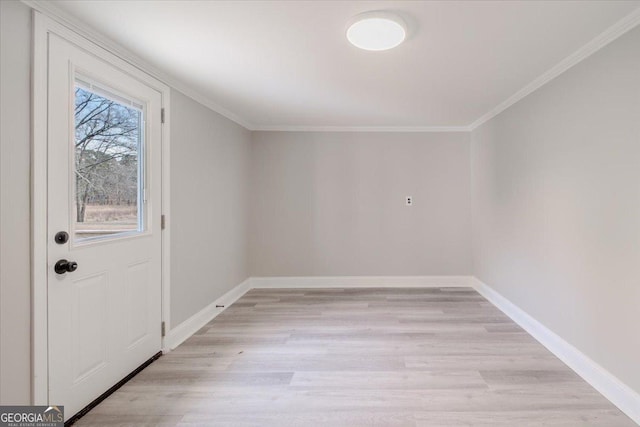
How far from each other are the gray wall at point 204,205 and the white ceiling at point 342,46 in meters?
0.36

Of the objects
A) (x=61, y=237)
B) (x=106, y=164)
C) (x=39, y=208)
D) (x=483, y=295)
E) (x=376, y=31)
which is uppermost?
(x=376, y=31)

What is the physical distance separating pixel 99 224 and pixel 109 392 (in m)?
1.11

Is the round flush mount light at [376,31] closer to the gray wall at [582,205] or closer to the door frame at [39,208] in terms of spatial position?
the gray wall at [582,205]

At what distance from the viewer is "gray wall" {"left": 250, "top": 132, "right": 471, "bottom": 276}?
14.4 ft

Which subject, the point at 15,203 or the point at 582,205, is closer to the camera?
the point at 15,203

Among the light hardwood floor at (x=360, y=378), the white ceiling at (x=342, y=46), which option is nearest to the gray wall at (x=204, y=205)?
the white ceiling at (x=342, y=46)

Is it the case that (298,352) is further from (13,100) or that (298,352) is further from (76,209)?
(13,100)

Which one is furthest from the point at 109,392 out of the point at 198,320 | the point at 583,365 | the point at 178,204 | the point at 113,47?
the point at 583,365

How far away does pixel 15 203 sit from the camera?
146 centimetres

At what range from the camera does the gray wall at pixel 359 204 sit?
439 cm

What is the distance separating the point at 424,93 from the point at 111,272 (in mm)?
2997

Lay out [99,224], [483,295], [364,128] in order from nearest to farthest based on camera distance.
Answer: [99,224] < [483,295] < [364,128]

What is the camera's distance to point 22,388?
4.89ft

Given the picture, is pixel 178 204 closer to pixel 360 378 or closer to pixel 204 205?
pixel 204 205
